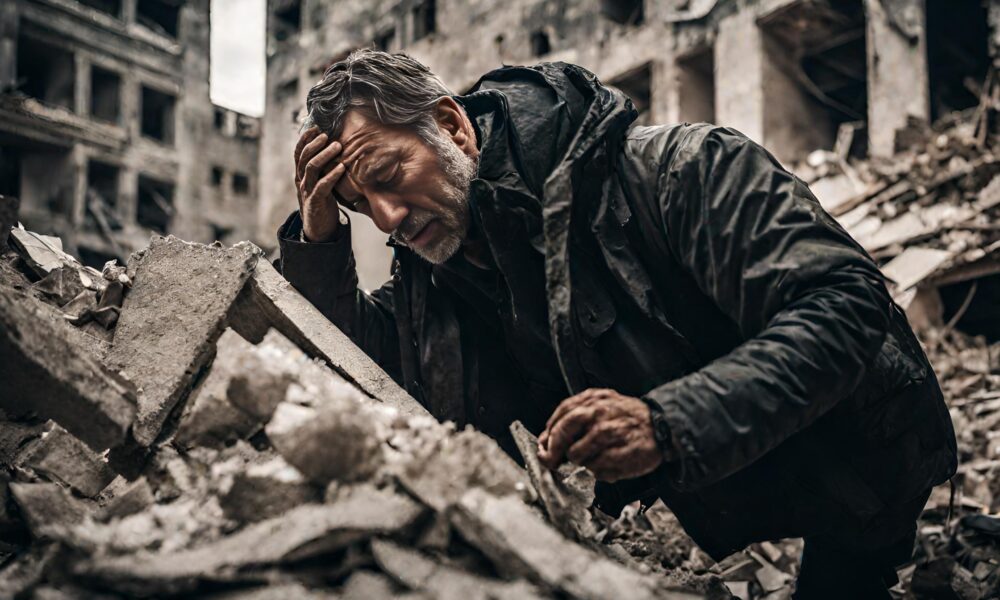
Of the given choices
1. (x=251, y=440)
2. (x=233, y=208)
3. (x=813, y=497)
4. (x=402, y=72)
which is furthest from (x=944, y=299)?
(x=233, y=208)

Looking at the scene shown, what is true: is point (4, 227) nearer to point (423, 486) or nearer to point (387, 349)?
point (387, 349)

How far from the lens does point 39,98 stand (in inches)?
917

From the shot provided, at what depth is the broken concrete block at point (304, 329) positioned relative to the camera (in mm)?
3146

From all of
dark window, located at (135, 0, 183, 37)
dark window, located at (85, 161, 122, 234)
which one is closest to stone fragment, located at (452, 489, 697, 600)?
dark window, located at (85, 161, 122, 234)

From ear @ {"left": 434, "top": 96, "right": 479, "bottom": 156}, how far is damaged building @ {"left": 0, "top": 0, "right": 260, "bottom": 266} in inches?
756

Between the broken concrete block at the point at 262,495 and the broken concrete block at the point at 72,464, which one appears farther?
the broken concrete block at the point at 72,464

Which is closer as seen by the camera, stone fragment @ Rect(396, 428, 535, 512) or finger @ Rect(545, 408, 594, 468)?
stone fragment @ Rect(396, 428, 535, 512)

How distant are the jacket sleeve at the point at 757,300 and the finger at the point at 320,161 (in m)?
1.17

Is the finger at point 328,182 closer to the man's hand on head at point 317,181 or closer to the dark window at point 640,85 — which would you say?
the man's hand on head at point 317,181

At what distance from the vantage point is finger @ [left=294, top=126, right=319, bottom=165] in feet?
10.3

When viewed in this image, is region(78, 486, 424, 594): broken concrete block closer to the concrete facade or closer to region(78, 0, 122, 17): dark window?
the concrete facade

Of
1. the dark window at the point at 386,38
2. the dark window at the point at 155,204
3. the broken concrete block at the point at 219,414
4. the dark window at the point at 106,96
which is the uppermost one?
the broken concrete block at the point at 219,414

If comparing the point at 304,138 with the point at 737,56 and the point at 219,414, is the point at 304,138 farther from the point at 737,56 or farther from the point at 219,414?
the point at 737,56

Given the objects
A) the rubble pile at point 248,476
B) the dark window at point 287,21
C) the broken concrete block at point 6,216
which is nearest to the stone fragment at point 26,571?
the rubble pile at point 248,476
